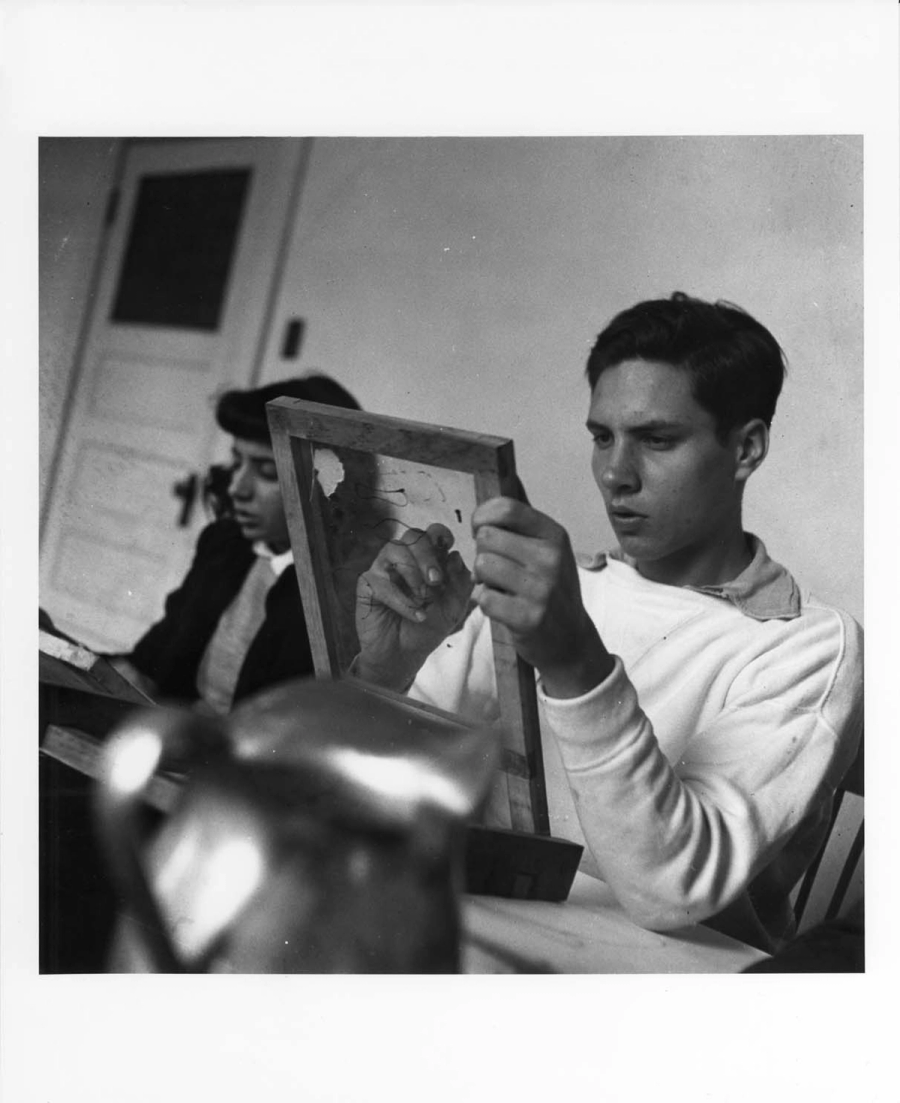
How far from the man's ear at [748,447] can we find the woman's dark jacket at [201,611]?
534 mm

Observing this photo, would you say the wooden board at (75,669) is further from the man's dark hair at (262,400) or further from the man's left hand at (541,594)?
the man's left hand at (541,594)

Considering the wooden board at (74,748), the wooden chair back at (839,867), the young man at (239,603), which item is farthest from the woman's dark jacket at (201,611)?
the wooden chair back at (839,867)

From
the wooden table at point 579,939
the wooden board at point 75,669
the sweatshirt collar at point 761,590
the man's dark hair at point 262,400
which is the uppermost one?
the man's dark hair at point 262,400

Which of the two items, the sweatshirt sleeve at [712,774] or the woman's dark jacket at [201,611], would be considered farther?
the woman's dark jacket at [201,611]

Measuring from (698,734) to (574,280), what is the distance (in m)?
0.53

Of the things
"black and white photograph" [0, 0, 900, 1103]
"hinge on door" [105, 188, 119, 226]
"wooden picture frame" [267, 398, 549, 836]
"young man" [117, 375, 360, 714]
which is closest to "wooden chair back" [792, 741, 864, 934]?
"black and white photograph" [0, 0, 900, 1103]

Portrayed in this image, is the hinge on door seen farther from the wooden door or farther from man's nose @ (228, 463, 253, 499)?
man's nose @ (228, 463, 253, 499)

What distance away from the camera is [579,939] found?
134 cm

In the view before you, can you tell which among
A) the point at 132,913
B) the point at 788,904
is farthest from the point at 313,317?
the point at 788,904

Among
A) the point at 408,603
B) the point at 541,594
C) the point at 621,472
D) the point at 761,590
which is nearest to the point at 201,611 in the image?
the point at 408,603

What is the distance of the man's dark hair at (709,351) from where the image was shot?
135 cm

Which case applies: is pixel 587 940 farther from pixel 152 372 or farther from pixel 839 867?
pixel 152 372

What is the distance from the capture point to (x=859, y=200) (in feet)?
4.59
